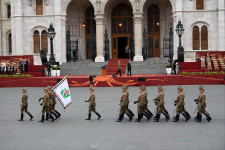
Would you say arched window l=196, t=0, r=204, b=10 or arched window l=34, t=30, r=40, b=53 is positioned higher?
arched window l=196, t=0, r=204, b=10

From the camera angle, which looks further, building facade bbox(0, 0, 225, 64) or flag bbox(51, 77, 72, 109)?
building facade bbox(0, 0, 225, 64)

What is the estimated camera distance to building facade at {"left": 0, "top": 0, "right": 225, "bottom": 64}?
39.3 m

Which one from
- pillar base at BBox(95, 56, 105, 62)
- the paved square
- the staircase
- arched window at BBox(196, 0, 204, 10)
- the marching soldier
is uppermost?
arched window at BBox(196, 0, 204, 10)

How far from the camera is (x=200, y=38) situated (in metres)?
39.7

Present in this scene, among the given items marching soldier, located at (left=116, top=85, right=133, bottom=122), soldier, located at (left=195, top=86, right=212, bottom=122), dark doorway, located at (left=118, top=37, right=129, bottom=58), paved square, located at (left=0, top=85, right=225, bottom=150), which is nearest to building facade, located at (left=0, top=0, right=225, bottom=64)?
dark doorway, located at (left=118, top=37, right=129, bottom=58)

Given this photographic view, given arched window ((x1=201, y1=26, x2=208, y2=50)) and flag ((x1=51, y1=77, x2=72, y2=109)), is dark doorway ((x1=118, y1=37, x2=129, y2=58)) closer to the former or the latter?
arched window ((x1=201, y1=26, x2=208, y2=50))

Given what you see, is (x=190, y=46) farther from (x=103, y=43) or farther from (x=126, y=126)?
(x=126, y=126)

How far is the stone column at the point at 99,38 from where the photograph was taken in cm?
4062

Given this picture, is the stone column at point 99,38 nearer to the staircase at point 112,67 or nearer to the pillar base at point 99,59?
the pillar base at point 99,59

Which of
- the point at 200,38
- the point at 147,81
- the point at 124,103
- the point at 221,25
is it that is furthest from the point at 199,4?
the point at 124,103

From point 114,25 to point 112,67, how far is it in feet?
34.4

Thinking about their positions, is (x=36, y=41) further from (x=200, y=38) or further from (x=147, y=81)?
(x=147, y=81)

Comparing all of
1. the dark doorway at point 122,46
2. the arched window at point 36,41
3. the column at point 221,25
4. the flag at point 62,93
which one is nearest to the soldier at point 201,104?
the flag at point 62,93

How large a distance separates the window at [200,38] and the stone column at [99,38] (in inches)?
378
